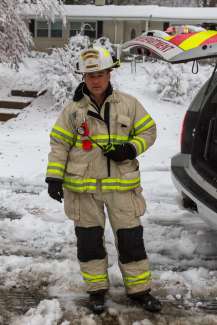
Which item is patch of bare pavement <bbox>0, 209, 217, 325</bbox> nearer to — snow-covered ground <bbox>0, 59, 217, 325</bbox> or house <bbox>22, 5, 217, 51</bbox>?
snow-covered ground <bbox>0, 59, 217, 325</bbox>

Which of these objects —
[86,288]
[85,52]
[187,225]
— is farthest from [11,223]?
[85,52]

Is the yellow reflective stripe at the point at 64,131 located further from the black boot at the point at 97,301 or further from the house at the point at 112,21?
the house at the point at 112,21

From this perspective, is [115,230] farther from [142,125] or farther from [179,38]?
[179,38]

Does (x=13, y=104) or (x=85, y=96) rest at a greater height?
(x=85, y=96)

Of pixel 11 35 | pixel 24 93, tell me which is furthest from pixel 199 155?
pixel 11 35

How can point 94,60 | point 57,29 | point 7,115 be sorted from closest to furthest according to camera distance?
point 94,60, point 7,115, point 57,29

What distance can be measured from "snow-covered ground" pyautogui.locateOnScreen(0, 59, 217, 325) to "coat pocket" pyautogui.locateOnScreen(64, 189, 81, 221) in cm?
68

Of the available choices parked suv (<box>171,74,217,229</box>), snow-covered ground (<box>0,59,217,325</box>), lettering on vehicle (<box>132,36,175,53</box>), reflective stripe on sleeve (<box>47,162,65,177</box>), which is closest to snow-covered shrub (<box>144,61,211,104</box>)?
snow-covered ground (<box>0,59,217,325</box>)

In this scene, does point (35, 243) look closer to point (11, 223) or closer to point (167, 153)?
point (11, 223)

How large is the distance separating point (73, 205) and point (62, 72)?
8.55 meters

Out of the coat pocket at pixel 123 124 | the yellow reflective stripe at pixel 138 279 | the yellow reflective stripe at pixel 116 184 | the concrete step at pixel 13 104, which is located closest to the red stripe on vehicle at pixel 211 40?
the coat pocket at pixel 123 124

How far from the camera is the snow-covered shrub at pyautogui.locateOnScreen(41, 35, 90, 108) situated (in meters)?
11.1

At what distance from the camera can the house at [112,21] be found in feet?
80.4

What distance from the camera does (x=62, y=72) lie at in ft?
37.3
